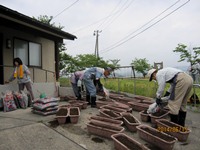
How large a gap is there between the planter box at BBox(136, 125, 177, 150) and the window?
18.2 ft

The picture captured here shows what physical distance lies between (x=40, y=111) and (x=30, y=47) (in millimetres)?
3860

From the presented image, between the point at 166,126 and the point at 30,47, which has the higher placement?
the point at 30,47

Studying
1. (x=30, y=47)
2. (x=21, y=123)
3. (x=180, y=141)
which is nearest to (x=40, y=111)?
(x=21, y=123)

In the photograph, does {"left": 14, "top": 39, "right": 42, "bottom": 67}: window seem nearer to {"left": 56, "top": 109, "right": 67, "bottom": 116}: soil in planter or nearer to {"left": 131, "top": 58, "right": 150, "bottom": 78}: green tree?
{"left": 56, "top": 109, "right": 67, "bottom": 116}: soil in planter

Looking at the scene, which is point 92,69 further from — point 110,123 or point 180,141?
point 180,141

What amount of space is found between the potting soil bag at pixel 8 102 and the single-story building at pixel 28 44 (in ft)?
4.54

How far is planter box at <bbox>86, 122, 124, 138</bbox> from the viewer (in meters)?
3.22

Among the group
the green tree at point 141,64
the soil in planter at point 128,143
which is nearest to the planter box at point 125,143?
the soil in planter at point 128,143

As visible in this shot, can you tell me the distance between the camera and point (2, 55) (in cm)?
660

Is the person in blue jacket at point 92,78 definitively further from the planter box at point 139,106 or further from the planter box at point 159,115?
the planter box at point 159,115

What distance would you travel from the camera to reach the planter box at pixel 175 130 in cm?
330

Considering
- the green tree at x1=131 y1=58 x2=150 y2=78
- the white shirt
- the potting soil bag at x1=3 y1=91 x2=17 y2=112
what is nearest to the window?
the potting soil bag at x1=3 y1=91 x2=17 y2=112

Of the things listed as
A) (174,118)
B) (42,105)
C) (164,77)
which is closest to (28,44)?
(42,105)

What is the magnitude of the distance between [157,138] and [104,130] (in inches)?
33.3
